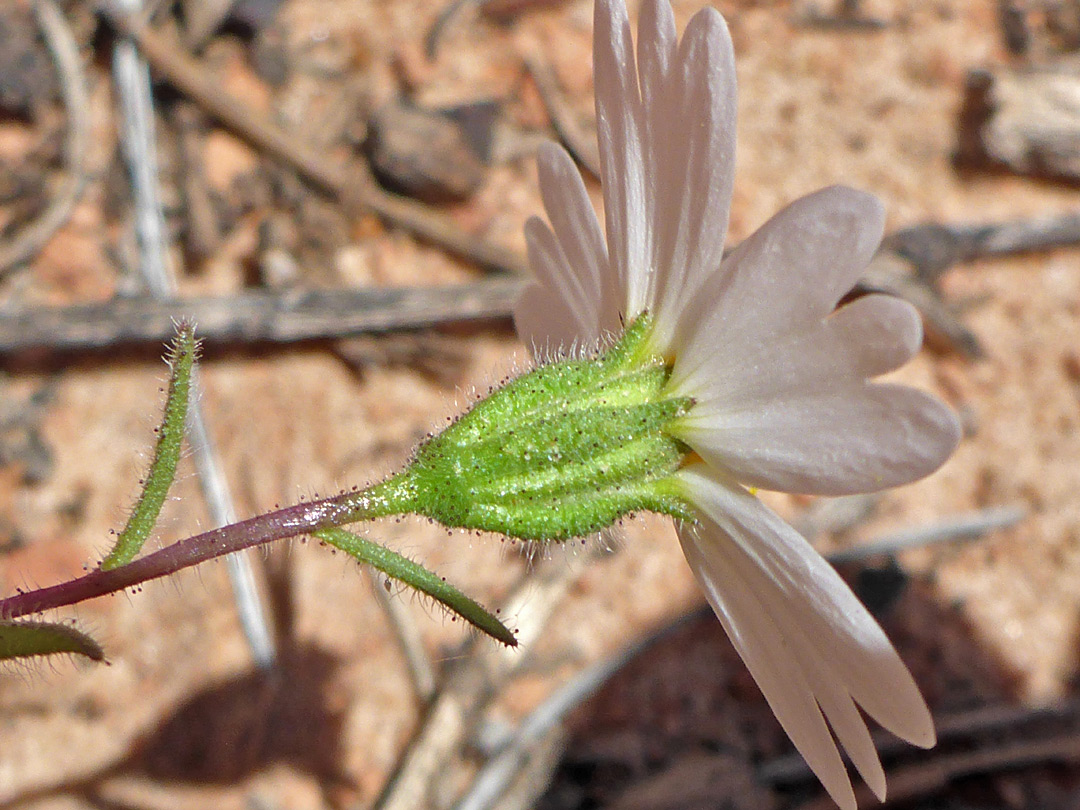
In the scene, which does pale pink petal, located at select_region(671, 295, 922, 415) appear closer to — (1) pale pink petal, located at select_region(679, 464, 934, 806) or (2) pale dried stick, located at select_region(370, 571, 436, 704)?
(1) pale pink petal, located at select_region(679, 464, 934, 806)

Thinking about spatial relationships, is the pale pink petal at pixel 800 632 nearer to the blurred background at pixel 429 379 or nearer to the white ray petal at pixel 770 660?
the white ray petal at pixel 770 660

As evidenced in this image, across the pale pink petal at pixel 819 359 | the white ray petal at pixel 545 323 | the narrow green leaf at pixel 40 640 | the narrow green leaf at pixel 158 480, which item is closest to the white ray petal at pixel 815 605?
the pale pink petal at pixel 819 359

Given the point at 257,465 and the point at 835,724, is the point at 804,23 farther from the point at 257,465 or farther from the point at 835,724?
the point at 835,724

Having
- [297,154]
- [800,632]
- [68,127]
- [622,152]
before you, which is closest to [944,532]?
[800,632]

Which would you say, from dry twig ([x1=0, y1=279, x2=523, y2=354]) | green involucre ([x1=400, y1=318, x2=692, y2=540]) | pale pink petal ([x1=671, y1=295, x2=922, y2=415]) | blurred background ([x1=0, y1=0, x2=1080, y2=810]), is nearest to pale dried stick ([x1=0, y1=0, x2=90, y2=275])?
blurred background ([x1=0, y1=0, x2=1080, y2=810])

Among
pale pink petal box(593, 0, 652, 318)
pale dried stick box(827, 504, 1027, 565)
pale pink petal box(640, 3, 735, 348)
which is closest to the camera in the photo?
pale pink petal box(640, 3, 735, 348)

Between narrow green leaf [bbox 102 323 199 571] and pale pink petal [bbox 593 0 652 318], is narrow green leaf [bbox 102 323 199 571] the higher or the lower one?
the lower one

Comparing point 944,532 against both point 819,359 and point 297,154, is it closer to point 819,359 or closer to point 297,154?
point 819,359
